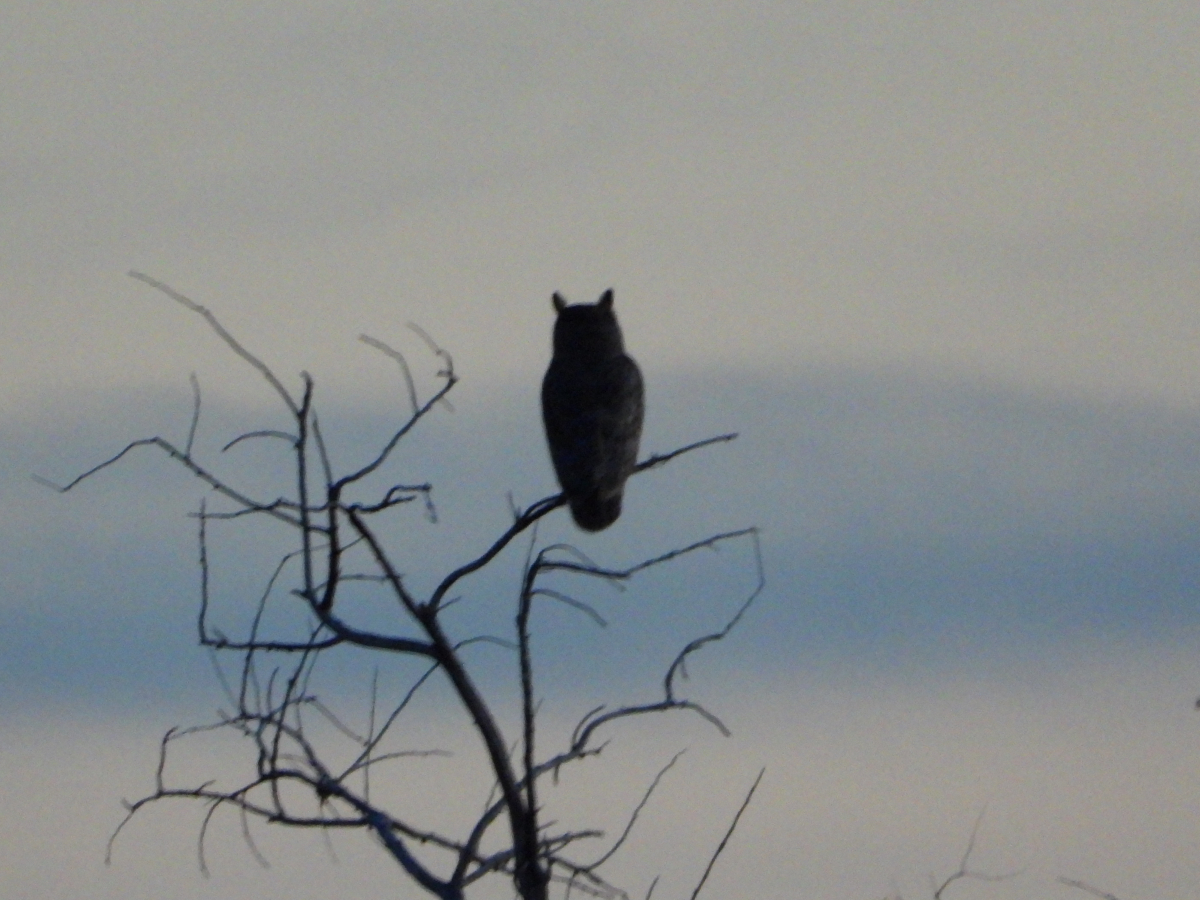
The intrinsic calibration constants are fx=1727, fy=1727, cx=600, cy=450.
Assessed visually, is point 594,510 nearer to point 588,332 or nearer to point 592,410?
point 592,410

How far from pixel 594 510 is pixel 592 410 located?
663 millimetres

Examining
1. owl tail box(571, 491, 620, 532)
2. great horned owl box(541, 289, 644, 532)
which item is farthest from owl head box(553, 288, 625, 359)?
owl tail box(571, 491, 620, 532)

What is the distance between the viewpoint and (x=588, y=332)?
10320 millimetres

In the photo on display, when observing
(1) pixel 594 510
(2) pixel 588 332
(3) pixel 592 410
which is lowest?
(1) pixel 594 510

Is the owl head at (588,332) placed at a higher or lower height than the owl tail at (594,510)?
higher

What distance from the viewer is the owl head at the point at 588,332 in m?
10.2

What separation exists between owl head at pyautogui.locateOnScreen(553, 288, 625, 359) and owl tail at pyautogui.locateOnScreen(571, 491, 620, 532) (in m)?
1.12

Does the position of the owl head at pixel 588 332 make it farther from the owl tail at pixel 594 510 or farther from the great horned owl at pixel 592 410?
the owl tail at pixel 594 510

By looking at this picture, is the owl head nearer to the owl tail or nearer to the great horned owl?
the great horned owl

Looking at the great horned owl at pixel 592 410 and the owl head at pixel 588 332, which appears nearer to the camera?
the great horned owl at pixel 592 410

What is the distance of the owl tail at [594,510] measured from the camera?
30.7 ft

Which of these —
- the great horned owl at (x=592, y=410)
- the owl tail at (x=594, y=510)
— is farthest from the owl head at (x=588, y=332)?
the owl tail at (x=594, y=510)

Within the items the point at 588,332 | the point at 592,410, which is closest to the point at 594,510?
the point at 592,410

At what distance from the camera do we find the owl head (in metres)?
10.2
